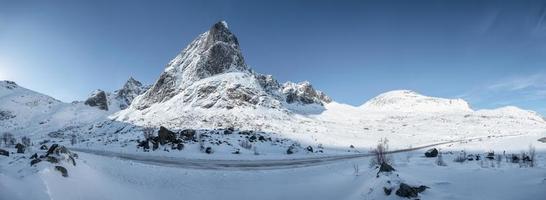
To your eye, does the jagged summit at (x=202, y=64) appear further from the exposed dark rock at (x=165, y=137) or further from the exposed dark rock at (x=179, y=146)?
the exposed dark rock at (x=179, y=146)

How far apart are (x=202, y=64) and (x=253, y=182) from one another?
85.3m

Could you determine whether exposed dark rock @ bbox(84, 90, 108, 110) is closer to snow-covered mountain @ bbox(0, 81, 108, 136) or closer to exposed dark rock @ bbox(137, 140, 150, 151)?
snow-covered mountain @ bbox(0, 81, 108, 136)

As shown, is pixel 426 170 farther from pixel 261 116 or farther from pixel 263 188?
pixel 261 116

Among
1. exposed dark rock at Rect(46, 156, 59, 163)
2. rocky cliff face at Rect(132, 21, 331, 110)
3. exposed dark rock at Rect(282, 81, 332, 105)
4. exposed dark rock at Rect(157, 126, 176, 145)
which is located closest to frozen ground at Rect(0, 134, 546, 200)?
exposed dark rock at Rect(46, 156, 59, 163)

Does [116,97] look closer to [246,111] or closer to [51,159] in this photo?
[246,111]

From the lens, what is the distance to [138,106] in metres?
104

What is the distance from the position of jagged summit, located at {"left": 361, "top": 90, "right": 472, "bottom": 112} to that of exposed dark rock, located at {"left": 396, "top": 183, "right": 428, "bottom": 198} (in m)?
102

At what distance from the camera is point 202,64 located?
322 ft

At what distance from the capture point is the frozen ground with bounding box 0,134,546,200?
33.6 feet

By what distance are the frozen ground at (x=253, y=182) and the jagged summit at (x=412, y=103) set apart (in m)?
98.6

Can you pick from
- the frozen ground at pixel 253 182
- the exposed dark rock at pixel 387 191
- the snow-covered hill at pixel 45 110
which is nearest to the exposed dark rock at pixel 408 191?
the frozen ground at pixel 253 182

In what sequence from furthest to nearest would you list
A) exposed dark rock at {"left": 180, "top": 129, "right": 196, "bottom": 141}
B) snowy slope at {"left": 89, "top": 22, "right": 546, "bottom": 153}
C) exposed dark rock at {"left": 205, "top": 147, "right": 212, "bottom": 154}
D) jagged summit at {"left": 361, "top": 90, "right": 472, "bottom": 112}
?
jagged summit at {"left": 361, "top": 90, "right": 472, "bottom": 112}
snowy slope at {"left": 89, "top": 22, "right": 546, "bottom": 153}
exposed dark rock at {"left": 180, "top": 129, "right": 196, "bottom": 141}
exposed dark rock at {"left": 205, "top": 147, "right": 212, "bottom": 154}

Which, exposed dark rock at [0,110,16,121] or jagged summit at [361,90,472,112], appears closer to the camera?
jagged summit at [361,90,472,112]

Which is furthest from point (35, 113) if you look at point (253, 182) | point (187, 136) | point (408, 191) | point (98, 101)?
point (408, 191)
